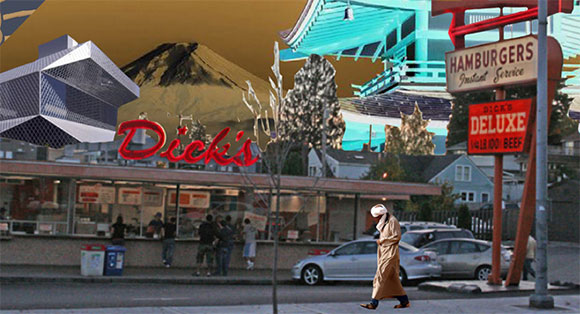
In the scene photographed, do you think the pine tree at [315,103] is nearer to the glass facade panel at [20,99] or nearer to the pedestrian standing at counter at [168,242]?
the glass facade panel at [20,99]

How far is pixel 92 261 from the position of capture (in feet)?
77.3

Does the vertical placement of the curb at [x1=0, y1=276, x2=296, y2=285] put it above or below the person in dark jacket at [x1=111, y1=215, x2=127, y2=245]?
below

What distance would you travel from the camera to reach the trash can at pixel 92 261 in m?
23.5

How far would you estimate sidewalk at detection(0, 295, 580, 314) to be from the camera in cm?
1509

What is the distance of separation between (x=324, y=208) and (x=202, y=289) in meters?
9.26

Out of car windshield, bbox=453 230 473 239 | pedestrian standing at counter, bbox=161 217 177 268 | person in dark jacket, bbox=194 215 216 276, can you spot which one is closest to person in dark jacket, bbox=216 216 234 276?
person in dark jacket, bbox=194 215 216 276

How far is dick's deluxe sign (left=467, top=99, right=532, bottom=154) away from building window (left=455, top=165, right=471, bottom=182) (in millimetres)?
54336

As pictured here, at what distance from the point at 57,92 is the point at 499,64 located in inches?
974

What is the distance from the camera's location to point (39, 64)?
34.7 meters

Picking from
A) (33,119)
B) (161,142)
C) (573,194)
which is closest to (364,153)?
(573,194)

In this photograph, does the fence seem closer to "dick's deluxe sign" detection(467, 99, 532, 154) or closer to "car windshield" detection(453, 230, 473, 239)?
"car windshield" detection(453, 230, 473, 239)

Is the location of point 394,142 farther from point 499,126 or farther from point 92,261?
point 499,126

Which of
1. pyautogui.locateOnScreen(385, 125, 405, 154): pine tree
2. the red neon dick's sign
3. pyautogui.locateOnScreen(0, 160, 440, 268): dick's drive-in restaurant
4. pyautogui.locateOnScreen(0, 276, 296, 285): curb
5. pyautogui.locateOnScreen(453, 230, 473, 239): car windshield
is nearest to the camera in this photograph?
pyautogui.locateOnScreen(0, 276, 296, 285): curb

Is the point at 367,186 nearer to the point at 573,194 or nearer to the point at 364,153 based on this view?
the point at 573,194
